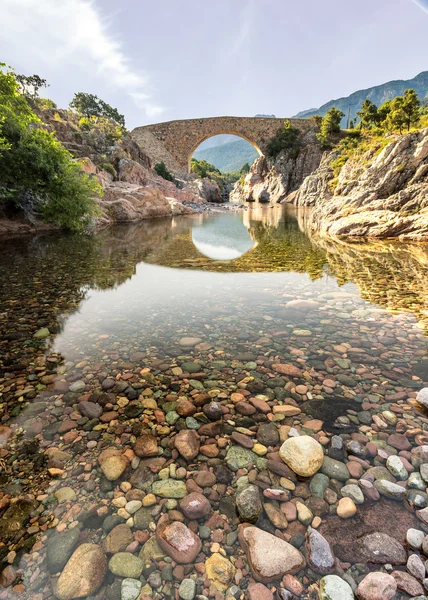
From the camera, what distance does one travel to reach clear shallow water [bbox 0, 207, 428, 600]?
165 centimetres

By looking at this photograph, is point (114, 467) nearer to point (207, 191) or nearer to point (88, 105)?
point (207, 191)

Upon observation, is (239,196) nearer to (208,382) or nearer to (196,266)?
(196,266)

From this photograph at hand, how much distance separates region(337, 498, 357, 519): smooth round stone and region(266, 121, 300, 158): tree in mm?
61088

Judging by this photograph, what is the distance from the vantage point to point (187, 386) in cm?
301

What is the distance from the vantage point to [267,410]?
2625 millimetres

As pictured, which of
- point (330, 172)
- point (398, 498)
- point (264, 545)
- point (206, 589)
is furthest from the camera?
point (330, 172)

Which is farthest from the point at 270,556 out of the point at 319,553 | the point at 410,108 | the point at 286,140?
the point at 286,140

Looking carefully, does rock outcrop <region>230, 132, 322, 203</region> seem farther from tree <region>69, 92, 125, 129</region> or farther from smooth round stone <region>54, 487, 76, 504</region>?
smooth round stone <region>54, 487, 76, 504</region>

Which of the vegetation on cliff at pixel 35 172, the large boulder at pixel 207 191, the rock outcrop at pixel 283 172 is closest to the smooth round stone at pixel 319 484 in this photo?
the vegetation on cliff at pixel 35 172

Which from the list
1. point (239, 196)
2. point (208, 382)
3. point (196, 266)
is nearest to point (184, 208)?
point (196, 266)

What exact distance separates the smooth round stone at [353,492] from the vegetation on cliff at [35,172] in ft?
41.5

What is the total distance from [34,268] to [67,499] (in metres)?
6.99

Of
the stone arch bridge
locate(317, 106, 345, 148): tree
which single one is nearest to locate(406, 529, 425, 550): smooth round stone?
locate(317, 106, 345, 148): tree

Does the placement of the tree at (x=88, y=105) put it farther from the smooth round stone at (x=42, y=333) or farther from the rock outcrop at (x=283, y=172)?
the smooth round stone at (x=42, y=333)
